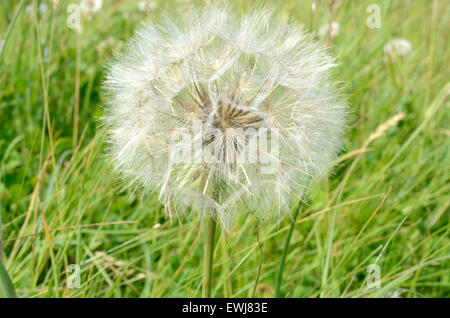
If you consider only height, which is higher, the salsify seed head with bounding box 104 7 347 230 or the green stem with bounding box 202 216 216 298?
the salsify seed head with bounding box 104 7 347 230

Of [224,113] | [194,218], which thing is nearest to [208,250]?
[224,113]

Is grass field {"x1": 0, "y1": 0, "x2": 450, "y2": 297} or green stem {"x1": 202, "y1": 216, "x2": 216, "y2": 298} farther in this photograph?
grass field {"x1": 0, "y1": 0, "x2": 450, "y2": 297}

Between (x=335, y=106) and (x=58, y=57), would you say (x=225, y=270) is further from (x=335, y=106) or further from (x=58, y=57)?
(x=58, y=57)

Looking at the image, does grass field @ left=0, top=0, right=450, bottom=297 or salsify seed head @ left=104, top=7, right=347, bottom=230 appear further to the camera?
grass field @ left=0, top=0, right=450, bottom=297

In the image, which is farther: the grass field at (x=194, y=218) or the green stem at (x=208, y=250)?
the grass field at (x=194, y=218)

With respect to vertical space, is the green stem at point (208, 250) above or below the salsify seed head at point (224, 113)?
below
